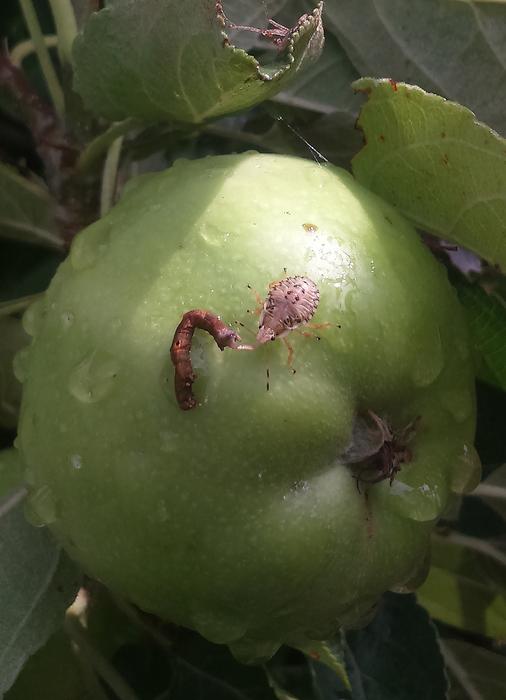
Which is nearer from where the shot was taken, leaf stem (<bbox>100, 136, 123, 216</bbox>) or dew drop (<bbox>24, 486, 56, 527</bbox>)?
dew drop (<bbox>24, 486, 56, 527</bbox>)

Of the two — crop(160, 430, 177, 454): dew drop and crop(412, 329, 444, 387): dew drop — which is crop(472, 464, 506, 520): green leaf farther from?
crop(160, 430, 177, 454): dew drop

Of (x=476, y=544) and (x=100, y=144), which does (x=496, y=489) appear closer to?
(x=476, y=544)

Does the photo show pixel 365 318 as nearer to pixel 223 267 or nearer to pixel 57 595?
pixel 223 267

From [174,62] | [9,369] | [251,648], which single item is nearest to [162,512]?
[251,648]

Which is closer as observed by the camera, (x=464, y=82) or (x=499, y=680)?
(x=464, y=82)

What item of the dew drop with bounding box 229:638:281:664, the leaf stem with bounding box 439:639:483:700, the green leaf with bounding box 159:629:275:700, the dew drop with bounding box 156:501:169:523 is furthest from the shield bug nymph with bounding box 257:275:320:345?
the leaf stem with bounding box 439:639:483:700

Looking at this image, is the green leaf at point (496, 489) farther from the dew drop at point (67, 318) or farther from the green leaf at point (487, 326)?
the dew drop at point (67, 318)

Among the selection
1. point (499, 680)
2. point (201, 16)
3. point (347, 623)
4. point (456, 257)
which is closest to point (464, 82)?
point (456, 257)
